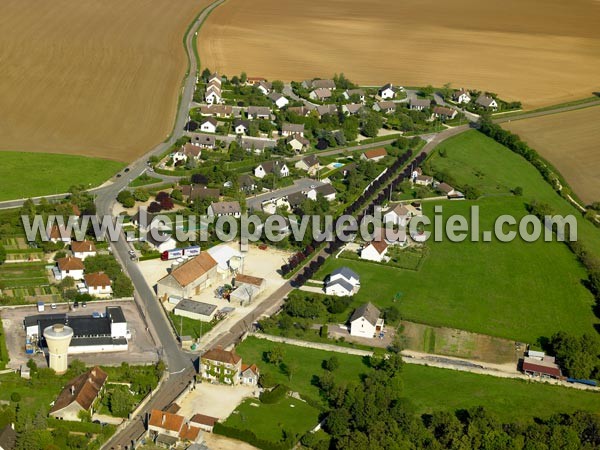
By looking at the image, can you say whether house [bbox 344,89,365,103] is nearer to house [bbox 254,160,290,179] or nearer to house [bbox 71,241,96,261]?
house [bbox 254,160,290,179]

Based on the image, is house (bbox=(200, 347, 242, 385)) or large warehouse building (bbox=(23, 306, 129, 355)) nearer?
house (bbox=(200, 347, 242, 385))

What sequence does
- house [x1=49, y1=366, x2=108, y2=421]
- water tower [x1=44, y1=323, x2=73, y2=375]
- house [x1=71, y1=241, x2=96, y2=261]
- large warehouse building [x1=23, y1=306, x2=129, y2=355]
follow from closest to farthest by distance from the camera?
house [x1=49, y1=366, x2=108, y2=421], water tower [x1=44, y1=323, x2=73, y2=375], large warehouse building [x1=23, y1=306, x2=129, y2=355], house [x1=71, y1=241, x2=96, y2=261]

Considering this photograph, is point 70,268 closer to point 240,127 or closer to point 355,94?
point 240,127

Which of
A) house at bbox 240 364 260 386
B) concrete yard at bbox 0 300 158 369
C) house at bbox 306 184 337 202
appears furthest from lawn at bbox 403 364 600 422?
house at bbox 306 184 337 202

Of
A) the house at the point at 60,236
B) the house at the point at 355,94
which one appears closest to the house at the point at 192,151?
the house at the point at 60,236

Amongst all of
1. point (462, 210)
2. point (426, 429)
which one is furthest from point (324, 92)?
point (426, 429)

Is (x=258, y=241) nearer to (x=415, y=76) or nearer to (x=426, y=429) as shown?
(x=426, y=429)
